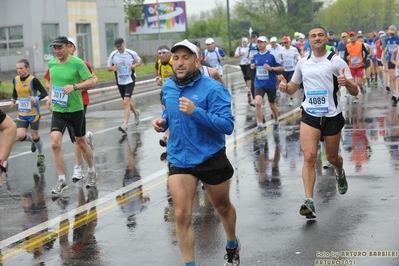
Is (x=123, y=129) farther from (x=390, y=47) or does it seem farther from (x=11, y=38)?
(x=11, y=38)

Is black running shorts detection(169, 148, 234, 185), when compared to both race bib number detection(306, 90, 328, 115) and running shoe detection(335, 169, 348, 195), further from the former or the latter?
running shoe detection(335, 169, 348, 195)

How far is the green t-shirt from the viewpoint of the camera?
1054 centimetres

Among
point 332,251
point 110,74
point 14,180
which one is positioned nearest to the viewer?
point 332,251

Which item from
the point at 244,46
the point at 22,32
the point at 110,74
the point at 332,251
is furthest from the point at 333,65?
the point at 22,32

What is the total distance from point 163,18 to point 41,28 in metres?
29.0

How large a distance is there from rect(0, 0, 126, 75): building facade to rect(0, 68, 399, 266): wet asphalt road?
28.2m

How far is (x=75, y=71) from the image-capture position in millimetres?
10586

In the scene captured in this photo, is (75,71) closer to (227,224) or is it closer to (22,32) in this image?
(227,224)

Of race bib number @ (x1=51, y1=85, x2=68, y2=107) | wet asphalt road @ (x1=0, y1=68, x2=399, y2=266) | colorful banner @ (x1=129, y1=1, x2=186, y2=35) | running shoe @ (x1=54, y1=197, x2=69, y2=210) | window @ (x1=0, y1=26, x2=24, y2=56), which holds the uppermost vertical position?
colorful banner @ (x1=129, y1=1, x2=186, y2=35)

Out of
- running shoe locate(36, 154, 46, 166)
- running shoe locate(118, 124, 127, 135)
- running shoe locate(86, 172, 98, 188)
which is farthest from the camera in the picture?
running shoe locate(118, 124, 127, 135)

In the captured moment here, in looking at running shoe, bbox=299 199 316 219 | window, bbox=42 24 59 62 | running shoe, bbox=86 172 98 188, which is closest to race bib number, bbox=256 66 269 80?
running shoe, bbox=86 172 98 188

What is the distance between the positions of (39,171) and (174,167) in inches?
261

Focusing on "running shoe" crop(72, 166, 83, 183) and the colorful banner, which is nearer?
"running shoe" crop(72, 166, 83, 183)

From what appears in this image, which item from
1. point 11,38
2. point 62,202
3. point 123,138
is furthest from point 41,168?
point 11,38
